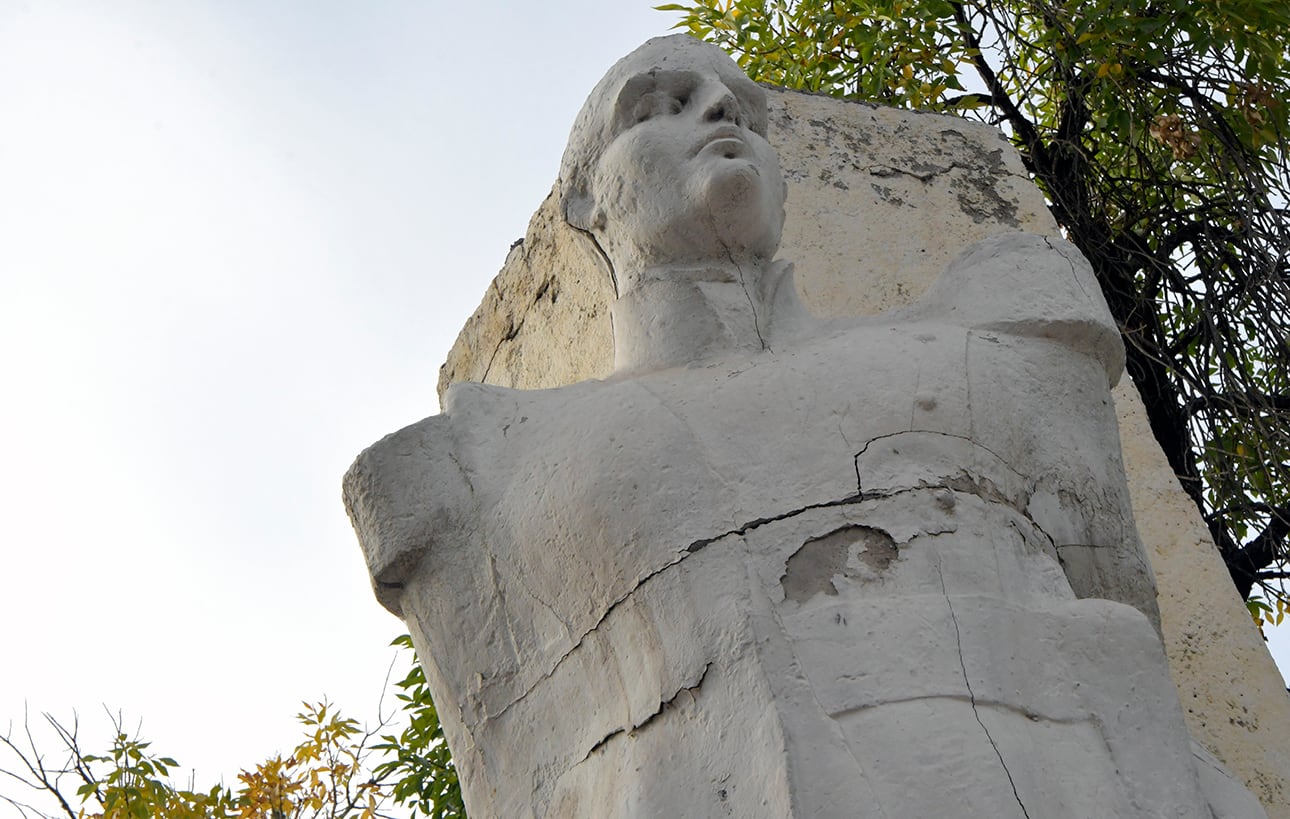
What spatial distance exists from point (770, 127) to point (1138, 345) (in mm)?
1831

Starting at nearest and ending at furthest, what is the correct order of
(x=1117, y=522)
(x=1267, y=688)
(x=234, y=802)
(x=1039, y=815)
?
(x=1039, y=815) < (x=1117, y=522) < (x=1267, y=688) < (x=234, y=802)

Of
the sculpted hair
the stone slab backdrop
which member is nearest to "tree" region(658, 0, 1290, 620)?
the stone slab backdrop

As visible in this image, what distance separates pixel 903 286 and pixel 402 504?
5.77ft

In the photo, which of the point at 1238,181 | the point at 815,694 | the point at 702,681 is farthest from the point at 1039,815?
the point at 1238,181

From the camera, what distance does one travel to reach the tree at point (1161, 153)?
19.3ft

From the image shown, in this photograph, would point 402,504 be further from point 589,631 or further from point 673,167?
point 673,167

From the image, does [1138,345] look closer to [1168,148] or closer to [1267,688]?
[1168,148]

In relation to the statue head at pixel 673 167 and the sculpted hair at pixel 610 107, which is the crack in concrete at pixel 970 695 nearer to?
the statue head at pixel 673 167

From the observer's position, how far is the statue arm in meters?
2.96

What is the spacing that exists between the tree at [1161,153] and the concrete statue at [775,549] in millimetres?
2686

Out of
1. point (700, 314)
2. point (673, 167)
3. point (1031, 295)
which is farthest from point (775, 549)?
point (673, 167)

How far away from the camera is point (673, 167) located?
3.28 meters

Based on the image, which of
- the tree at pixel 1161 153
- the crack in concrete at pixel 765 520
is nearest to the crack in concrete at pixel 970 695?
the crack in concrete at pixel 765 520

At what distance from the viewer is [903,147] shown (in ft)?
15.6
